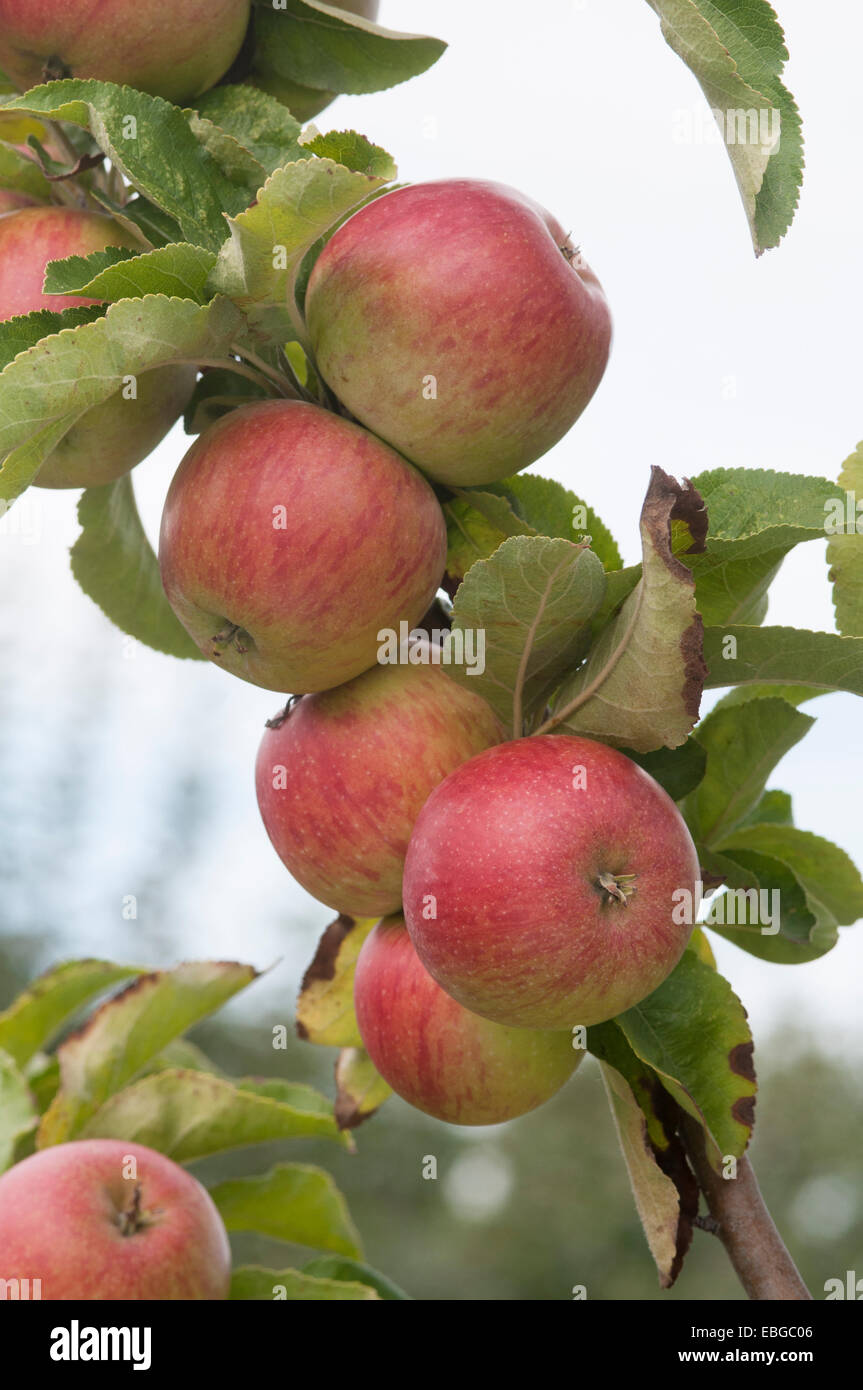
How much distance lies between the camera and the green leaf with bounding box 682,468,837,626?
2.58 ft

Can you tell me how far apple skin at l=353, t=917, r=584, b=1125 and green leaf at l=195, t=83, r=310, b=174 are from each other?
0.60 metres

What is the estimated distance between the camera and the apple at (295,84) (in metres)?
1.06

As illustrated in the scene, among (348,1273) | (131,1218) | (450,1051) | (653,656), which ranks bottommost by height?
(348,1273)

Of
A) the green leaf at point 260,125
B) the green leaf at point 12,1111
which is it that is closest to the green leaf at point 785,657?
the green leaf at point 260,125

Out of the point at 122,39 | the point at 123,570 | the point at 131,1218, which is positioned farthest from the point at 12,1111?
the point at 122,39

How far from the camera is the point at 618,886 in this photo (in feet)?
2.40

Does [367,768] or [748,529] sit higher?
[748,529]

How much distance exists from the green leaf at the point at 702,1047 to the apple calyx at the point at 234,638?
0.36 meters

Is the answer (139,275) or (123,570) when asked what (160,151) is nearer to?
(139,275)

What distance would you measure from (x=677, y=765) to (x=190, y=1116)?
0.67 m

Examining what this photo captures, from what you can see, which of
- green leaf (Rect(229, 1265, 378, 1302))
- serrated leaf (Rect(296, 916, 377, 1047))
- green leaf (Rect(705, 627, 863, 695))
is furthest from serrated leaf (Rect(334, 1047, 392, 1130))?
green leaf (Rect(705, 627, 863, 695))

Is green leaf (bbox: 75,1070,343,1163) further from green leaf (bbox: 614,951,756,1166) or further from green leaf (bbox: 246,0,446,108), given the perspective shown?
green leaf (bbox: 246,0,446,108)
